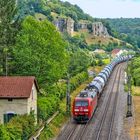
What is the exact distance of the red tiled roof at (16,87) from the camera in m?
47.0

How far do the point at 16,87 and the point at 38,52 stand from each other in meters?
15.8

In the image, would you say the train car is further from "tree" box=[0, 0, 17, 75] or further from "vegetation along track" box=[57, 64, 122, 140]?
"tree" box=[0, 0, 17, 75]

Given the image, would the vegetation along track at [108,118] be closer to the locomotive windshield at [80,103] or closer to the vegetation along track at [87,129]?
the vegetation along track at [87,129]

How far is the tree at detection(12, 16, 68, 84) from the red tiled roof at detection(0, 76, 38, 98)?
41.1 ft

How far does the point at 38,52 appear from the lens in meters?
63.1

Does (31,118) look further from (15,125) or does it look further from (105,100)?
(105,100)

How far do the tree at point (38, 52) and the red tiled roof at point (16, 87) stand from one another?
12.5m

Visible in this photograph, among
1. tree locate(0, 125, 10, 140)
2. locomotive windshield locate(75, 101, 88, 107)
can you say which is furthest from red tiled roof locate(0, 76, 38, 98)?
tree locate(0, 125, 10, 140)

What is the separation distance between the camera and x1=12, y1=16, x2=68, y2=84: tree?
61.8 metres

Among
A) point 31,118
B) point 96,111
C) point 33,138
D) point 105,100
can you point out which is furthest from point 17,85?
point 105,100

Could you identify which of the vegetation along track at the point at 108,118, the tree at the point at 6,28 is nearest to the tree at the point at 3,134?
the vegetation along track at the point at 108,118

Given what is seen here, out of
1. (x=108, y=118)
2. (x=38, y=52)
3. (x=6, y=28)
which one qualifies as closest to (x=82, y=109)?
(x=108, y=118)

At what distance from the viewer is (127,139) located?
4591 centimetres

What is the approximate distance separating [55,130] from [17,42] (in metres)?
18.0
